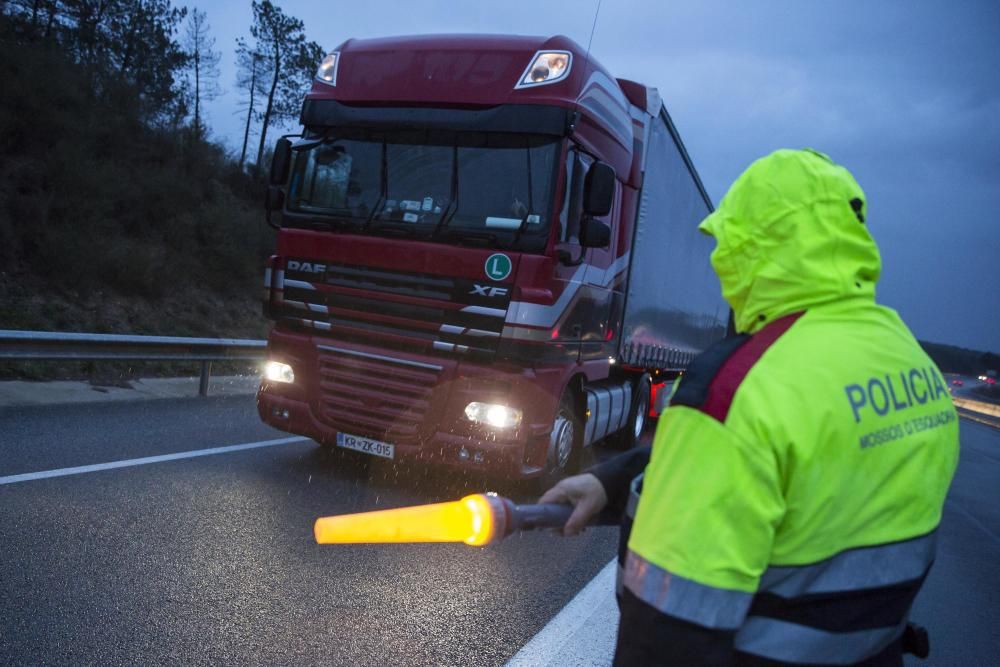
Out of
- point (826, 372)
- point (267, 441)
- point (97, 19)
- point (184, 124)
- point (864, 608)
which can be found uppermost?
point (97, 19)

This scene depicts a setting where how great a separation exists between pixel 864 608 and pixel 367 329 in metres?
5.07

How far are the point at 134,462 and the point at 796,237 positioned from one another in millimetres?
5738

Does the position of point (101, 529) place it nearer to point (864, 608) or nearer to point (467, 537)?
point (467, 537)

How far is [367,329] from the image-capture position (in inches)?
244

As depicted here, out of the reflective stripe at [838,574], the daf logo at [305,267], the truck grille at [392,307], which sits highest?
the daf logo at [305,267]

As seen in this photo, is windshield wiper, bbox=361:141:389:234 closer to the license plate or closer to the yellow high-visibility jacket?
the license plate

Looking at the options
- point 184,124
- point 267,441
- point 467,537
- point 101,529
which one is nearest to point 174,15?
point 184,124

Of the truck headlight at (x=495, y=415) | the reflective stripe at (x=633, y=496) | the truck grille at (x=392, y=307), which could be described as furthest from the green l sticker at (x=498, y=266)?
the reflective stripe at (x=633, y=496)

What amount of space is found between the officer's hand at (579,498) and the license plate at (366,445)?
4.35m

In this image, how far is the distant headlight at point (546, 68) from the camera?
611 centimetres

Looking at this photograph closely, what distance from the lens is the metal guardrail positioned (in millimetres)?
8273

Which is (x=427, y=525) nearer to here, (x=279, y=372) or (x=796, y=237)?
(x=796, y=237)

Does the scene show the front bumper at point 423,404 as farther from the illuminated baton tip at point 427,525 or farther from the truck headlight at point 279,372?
the illuminated baton tip at point 427,525

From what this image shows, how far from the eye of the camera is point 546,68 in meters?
6.14
